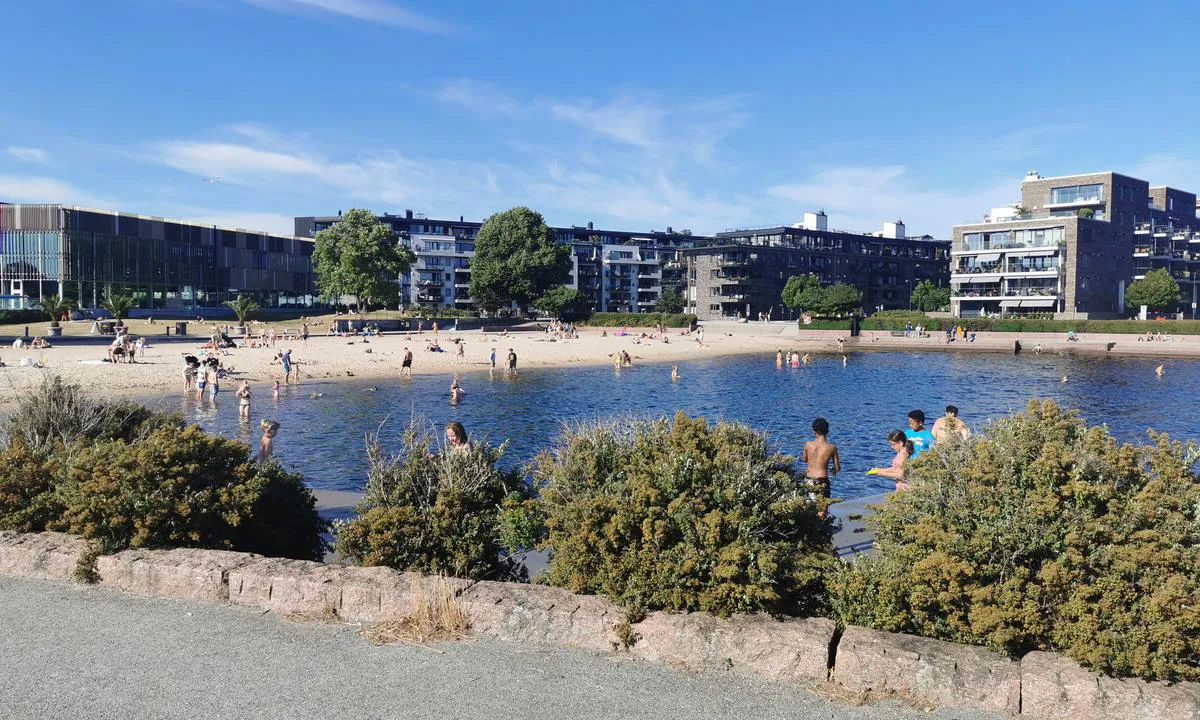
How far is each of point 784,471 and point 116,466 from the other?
21.3 feet

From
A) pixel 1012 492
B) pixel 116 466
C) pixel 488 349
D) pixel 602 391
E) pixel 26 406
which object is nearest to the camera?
pixel 1012 492

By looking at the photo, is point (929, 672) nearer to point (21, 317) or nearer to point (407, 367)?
point (407, 367)

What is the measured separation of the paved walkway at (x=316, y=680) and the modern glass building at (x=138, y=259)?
95.5 metres

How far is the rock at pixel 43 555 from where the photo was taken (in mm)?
8164

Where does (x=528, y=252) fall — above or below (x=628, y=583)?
above

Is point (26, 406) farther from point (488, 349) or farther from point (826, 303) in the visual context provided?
point (826, 303)

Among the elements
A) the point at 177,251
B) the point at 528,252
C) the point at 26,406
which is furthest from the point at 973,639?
the point at 177,251

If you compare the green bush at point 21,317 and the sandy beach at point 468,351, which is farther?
the green bush at point 21,317

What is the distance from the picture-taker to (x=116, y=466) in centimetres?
834

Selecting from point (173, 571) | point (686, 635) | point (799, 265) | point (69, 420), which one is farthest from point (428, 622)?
point (799, 265)

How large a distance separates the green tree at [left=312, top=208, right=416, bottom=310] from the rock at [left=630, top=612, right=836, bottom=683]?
89.3 metres

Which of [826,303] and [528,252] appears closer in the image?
[826,303]

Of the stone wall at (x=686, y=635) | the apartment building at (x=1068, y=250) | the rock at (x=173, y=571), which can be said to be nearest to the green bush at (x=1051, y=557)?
the stone wall at (x=686, y=635)

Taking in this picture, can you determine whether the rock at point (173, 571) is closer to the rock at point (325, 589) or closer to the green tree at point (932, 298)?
the rock at point (325, 589)
